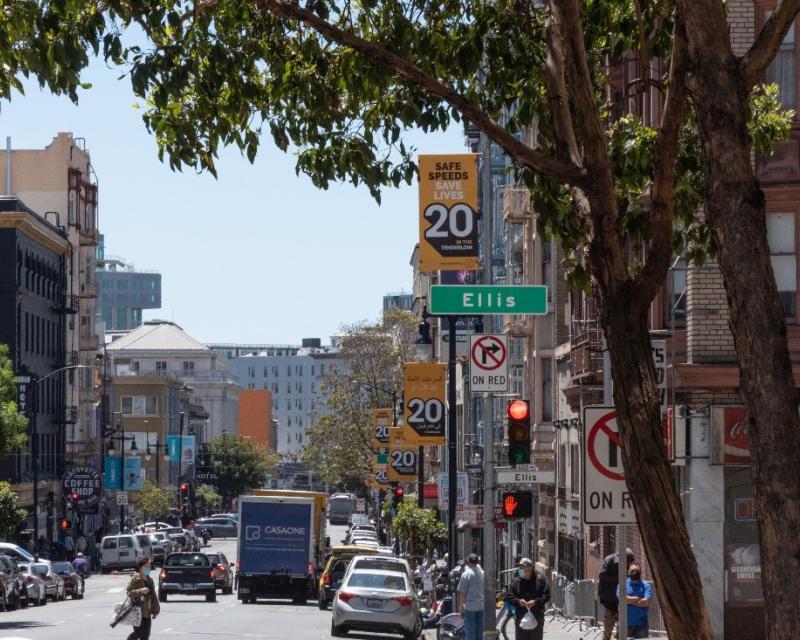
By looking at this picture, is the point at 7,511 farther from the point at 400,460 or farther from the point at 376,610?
the point at 376,610

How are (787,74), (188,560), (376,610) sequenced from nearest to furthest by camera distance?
1. (787,74)
2. (376,610)
3. (188,560)

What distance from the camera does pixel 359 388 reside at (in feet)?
289

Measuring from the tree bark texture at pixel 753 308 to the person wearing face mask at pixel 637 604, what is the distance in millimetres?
16465

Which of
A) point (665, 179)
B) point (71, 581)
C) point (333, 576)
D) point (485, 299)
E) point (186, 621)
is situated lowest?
point (71, 581)

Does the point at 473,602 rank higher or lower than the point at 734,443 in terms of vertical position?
lower

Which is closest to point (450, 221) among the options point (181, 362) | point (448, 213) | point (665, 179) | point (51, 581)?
point (448, 213)

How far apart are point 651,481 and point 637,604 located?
15560 mm

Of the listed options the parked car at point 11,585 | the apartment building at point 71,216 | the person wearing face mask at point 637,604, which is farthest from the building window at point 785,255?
the apartment building at point 71,216

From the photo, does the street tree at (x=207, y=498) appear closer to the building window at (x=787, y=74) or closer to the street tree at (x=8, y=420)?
the street tree at (x=8, y=420)

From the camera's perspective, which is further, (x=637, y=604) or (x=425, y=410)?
(x=425, y=410)

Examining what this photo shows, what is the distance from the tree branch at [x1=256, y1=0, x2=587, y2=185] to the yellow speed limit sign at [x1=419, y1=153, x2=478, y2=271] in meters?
10.5

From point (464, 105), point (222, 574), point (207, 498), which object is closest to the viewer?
point (464, 105)

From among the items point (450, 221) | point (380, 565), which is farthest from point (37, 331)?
point (450, 221)

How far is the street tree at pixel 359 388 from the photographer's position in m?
86.1
